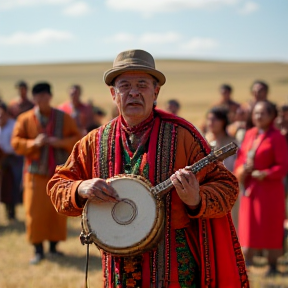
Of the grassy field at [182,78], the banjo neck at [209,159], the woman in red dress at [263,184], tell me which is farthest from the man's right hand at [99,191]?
the grassy field at [182,78]

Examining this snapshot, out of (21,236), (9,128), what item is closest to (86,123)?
(9,128)

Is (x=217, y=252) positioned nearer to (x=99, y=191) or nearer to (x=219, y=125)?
(x=99, y=191)

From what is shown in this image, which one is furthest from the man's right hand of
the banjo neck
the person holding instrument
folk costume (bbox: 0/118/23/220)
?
folk costume (bbox: 0/118/23/220)

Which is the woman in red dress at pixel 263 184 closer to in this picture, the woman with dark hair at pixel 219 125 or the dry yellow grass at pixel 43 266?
the woman with dark hair at pixel 219 125

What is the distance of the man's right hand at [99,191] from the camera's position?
3.89m

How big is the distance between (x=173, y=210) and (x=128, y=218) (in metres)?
0.27

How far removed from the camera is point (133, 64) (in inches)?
160

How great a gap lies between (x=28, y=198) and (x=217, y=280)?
16.7 feet

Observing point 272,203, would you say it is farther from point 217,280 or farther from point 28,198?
point 217,280

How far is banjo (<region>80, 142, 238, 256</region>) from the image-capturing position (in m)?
3.89

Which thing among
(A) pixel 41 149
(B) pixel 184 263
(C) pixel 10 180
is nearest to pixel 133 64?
(B) pixel 184 263

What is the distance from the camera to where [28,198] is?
8.74m

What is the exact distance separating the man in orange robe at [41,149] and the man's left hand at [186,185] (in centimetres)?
485

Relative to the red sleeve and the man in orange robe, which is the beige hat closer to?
the red sleeve
